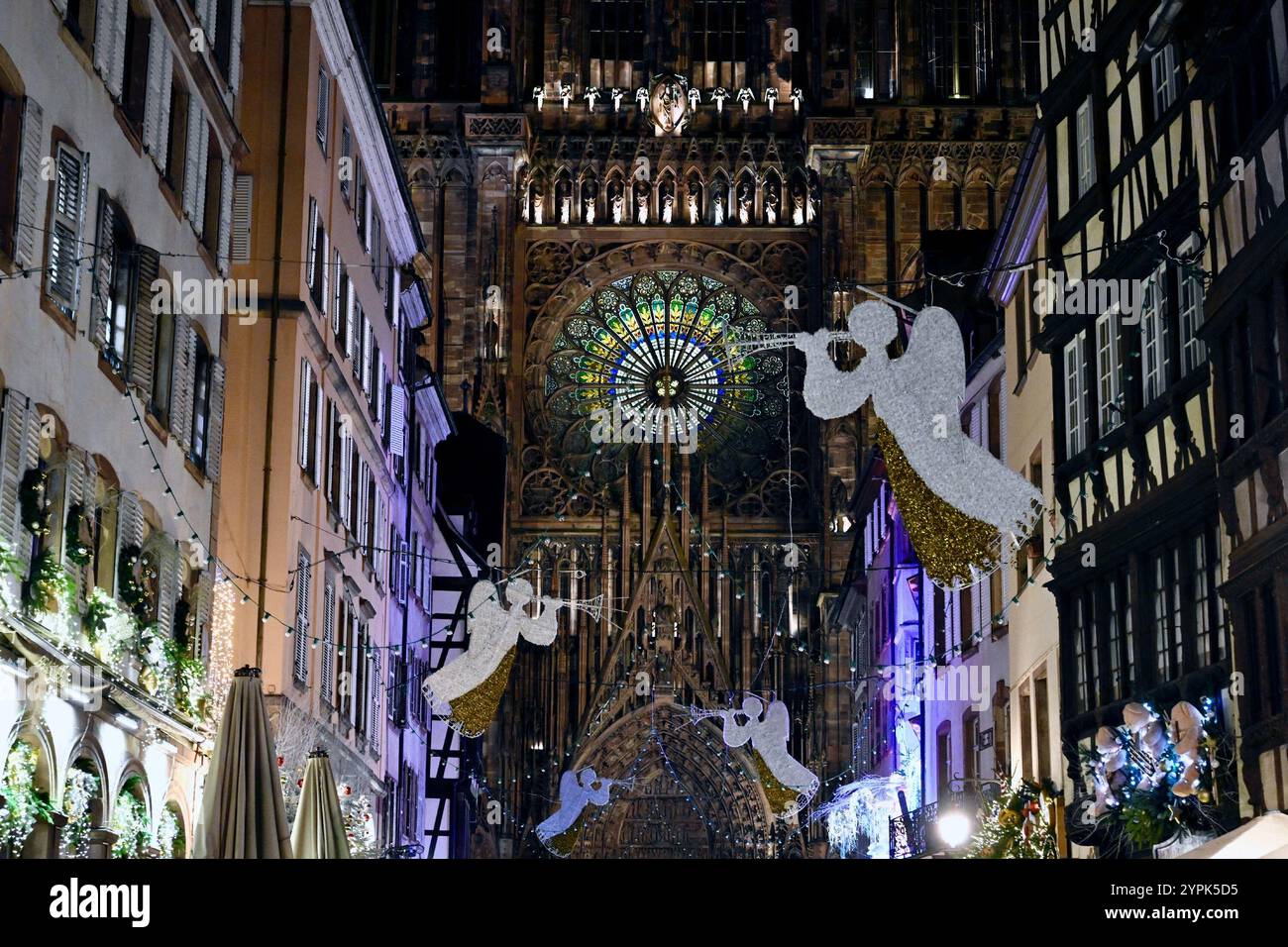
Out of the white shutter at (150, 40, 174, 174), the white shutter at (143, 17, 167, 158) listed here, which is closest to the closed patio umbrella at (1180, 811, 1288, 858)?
the white shutter at (143, 17, 167, 158)

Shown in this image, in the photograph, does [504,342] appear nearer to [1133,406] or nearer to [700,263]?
[700,263]

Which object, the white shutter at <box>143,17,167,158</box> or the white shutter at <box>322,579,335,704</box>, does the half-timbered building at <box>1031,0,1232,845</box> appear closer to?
the white shutter at <box>143,17,167,158</box>

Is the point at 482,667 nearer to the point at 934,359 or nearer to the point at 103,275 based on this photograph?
the point at 103,275

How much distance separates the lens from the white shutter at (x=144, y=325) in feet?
68.3

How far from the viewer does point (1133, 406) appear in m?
21.2

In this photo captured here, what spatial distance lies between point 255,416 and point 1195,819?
13465 millimetres

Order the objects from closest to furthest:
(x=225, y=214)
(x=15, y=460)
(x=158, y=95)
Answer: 1. (x=15, y=460)
2. (x=158, y=95)
3. (x=225, y=214)

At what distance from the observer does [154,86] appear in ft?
70.1

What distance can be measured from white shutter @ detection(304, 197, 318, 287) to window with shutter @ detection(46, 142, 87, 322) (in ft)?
28.2

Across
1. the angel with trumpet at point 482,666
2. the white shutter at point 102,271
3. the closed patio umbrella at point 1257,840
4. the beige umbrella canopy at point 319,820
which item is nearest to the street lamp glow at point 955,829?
the angel with trumpet at point 482,666

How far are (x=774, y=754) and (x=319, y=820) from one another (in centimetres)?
2522

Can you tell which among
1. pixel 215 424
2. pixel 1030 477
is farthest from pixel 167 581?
pixel 1030 477

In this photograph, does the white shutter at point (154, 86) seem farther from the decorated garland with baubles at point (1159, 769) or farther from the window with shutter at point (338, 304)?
the decorated garland with baubles at point (1159, 769)

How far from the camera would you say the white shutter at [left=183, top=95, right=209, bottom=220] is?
23.1 m
